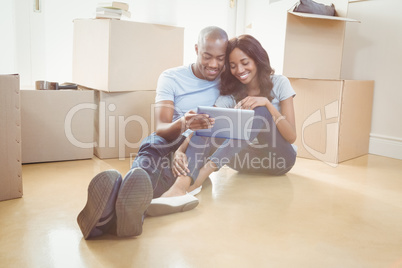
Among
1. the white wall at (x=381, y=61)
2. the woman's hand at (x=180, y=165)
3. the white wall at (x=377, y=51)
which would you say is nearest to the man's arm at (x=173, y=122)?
the woman's hand at (x=180, y=165)

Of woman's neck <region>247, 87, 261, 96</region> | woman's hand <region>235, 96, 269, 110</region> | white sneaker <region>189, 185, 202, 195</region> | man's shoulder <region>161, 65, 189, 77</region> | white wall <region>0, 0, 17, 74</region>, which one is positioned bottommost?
white sneaker <region>189, 185, 202, 195</region>

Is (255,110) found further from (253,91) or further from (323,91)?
(323,91)

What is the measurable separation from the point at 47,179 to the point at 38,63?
3.21 feet

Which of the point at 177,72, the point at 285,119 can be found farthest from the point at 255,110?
the point at 177,72

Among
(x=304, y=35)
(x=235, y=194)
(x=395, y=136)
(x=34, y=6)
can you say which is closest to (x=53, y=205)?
(x=235, y=194)

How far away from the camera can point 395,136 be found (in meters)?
2.58

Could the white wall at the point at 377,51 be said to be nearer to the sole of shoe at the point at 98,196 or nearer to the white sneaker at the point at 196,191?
the white sneaker at the point at 196,191

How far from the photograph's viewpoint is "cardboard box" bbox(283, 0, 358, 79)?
93.7 inches

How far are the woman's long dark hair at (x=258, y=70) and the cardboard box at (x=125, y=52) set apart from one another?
1.81 feet

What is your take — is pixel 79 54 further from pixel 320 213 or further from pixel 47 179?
pixel 320 213

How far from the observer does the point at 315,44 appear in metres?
2.46

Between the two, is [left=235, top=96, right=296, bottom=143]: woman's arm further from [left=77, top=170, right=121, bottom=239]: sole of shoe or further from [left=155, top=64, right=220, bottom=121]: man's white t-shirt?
[left=77, top=170, right=121, bottom=239]: sole of shoe

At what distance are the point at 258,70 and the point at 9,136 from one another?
3.64 feet

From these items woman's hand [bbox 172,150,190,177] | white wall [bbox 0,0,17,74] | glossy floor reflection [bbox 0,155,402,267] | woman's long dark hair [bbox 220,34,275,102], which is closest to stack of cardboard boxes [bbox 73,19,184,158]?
glossy floor reflection [bbox 0,155,402,267]
